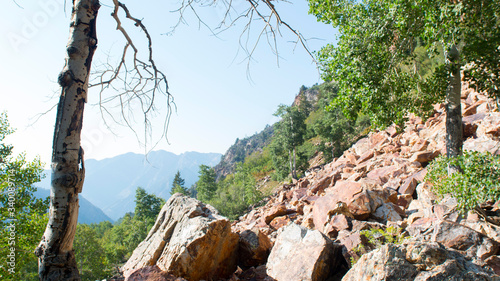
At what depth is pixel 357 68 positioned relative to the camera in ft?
22.1

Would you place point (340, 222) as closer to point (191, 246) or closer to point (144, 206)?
point (191, 246)

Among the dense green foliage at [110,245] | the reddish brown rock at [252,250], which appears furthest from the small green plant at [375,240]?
the dense green foliage at [110,245]

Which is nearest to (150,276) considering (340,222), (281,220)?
(340,222)

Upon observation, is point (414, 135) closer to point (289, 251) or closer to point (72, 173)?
point (289, 251)

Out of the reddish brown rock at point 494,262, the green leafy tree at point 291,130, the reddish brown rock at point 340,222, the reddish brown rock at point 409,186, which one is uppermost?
the green leafy tree at point 291,130

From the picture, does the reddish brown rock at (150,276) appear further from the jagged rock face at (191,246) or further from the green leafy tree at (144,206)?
the green leafy tree at (144,206)

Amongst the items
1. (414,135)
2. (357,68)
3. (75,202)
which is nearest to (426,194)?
(357,68)

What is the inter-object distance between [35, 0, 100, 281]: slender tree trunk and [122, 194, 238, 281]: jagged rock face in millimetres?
3319

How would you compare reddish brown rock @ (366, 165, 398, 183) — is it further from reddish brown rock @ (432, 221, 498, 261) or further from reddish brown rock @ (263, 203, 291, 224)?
reddish brown rock @ (432, 221, 498, 261)

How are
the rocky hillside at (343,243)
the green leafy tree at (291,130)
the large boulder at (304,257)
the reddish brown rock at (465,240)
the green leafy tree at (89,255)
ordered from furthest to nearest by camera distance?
the green leafy tree at (291,130) → the green leafy tree at (89,255) → the large boulder at (304,257) → the reddish brown rock at (465,240) → the rocky hillside at (343,243)

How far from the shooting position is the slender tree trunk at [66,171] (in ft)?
8.24

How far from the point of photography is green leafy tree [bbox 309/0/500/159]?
566cm

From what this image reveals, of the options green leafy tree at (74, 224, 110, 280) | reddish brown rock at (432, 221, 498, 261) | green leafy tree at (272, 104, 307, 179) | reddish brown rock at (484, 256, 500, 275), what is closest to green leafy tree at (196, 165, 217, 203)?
green leafy tree at (272, 104, 307, 179)

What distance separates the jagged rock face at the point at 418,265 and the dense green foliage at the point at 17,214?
1322 cm
